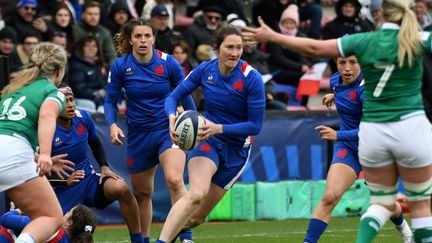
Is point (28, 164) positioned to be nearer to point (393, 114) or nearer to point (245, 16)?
point (393, 114)

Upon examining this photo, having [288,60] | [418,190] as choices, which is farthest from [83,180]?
[288,60]

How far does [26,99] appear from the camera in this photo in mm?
8414

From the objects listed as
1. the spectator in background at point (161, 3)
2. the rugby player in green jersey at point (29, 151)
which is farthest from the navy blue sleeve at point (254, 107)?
the spectator in background at point (161, 3)

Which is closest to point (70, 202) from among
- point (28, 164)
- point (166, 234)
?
point (166, 234)

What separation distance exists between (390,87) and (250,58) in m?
8.93

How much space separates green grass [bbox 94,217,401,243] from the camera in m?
12.2

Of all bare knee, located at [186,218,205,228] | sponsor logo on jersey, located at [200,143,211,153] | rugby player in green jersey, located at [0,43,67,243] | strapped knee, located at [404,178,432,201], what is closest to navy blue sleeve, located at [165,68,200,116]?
sponsor logo on jersey, located at [200,143,211,153]

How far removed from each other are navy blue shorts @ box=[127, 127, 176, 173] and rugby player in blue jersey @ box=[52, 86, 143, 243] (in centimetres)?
53

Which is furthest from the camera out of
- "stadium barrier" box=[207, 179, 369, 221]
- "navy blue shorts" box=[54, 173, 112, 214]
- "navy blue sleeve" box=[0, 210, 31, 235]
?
"stadium barrier" box=[207, 179, 369, 221]

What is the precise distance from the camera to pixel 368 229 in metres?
8.27

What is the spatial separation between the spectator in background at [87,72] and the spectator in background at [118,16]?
131 centimetres

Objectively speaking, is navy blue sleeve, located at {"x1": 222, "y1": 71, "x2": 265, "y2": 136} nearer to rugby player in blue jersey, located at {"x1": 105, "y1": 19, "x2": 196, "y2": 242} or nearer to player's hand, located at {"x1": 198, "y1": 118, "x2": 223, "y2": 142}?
player's hand, located at {"x1": 198, "y1": 118, "x2": 223, "y2": 142}

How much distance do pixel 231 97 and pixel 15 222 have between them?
7.35ft

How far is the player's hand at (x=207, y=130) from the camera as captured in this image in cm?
955
